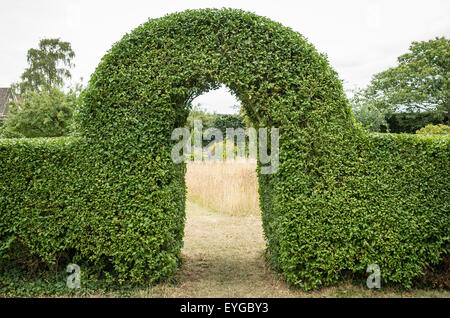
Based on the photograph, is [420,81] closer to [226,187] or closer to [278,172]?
[226,187]

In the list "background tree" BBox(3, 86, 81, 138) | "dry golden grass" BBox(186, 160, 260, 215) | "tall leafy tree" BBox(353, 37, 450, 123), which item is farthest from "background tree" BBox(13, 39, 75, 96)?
"tall leafy tree" BBox(353, 37, 450, 123)

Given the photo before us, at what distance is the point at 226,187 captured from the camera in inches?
384

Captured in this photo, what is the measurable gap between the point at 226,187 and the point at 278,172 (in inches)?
229

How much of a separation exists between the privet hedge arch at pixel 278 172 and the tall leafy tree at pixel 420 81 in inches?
777

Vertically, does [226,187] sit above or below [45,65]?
below

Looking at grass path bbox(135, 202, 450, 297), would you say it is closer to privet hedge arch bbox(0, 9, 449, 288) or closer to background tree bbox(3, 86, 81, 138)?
privet hedge arch bbox(0, 9, 449, 288)

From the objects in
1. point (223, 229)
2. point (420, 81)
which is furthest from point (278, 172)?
point (420, 81)

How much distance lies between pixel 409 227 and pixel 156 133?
384 centimetres

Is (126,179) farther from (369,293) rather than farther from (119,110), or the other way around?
(369,293)

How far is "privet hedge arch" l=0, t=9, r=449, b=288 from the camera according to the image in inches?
155

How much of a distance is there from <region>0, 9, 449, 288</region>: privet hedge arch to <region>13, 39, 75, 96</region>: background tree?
74.4ft

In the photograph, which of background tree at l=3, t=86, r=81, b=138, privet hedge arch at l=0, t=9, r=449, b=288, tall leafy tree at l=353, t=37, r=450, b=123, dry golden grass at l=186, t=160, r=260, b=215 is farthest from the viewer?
tall leafy tree at l=353, t=37, r=450, b=123

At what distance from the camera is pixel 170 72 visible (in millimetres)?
3977
